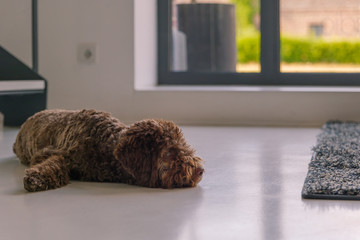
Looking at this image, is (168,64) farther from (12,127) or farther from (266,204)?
(266,204)

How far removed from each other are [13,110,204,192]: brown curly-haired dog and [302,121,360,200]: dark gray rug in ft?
1.00

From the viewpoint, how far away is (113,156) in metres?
1.51

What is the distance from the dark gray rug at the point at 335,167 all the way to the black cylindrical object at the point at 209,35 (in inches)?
42.0

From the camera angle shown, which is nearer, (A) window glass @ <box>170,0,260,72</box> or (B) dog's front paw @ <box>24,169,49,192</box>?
(B) dog's front paw @ <box>24,169,49,192</box>

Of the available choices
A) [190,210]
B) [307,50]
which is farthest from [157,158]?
[307,50]

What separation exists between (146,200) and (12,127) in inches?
69.0

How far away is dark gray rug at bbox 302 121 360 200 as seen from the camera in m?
1.37

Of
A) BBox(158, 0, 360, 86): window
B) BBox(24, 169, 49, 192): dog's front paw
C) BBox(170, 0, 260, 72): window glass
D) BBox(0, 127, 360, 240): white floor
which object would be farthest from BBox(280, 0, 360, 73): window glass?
BBox(24, 169, 49, 192): dog's front paw

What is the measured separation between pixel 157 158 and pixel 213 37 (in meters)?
2.06

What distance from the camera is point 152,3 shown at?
3.32 metres

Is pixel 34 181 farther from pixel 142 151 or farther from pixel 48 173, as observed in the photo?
pixel 142 151

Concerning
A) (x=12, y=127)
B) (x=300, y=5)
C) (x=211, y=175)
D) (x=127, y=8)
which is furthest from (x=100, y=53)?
(x=211, y=175)

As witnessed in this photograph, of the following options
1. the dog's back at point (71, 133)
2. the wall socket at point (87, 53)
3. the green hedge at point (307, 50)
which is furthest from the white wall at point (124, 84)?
the dog's back at point (71, 133)

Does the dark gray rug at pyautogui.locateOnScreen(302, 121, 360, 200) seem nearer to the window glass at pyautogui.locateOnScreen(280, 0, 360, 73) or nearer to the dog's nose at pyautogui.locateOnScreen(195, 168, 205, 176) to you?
the dog's nose at pyautogui.locateOnScreen(195, 168, 205, 176)
